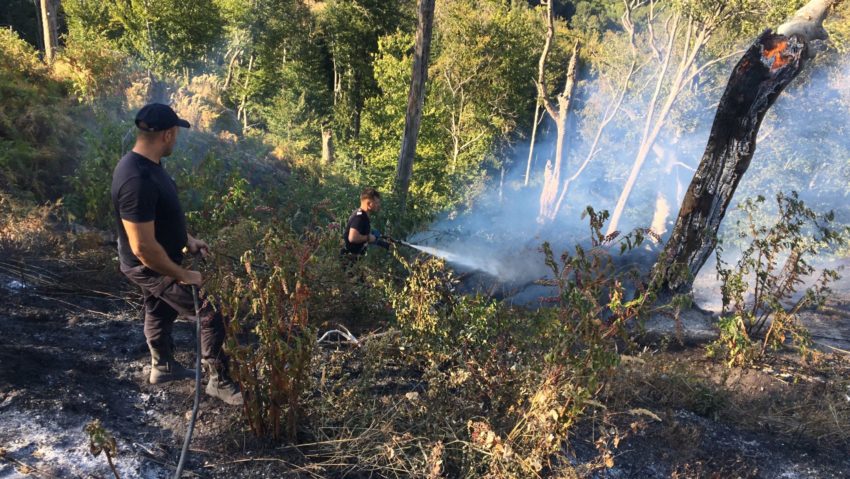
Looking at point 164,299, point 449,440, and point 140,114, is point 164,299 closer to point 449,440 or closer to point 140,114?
point 140,114

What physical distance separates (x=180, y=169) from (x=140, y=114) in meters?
4.68

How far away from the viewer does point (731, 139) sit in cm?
557

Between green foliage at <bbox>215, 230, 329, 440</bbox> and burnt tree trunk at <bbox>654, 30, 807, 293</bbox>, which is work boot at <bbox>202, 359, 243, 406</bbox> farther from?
burnt tree trunk at <bbox>654, 30, 807, 293</bbox>

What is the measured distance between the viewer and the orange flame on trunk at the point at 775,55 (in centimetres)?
518

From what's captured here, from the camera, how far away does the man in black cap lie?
8.86ft

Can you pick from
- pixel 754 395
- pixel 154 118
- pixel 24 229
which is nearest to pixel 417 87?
pixel 24 229

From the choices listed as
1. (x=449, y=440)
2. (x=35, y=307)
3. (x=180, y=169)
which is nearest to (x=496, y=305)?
(x=449, y=440)

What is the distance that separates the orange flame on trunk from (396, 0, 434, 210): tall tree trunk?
4.91 meters

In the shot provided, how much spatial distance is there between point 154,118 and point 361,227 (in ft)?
9.30

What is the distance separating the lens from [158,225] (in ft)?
9.51

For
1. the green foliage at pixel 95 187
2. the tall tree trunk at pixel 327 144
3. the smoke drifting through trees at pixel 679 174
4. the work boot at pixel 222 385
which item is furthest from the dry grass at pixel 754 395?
the tall tree trunk at pixel 327 144

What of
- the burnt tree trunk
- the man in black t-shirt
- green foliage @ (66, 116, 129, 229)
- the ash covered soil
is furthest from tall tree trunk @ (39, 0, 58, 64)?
the burnt tree trunk

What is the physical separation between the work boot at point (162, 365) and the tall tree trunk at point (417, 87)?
5319 mm

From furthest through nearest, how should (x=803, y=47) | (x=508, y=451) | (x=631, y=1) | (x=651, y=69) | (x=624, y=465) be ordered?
(x=651, y=69), (x=631, y=1), (x=803, y=47), (x=624, y=465), (x=508, y=451)
